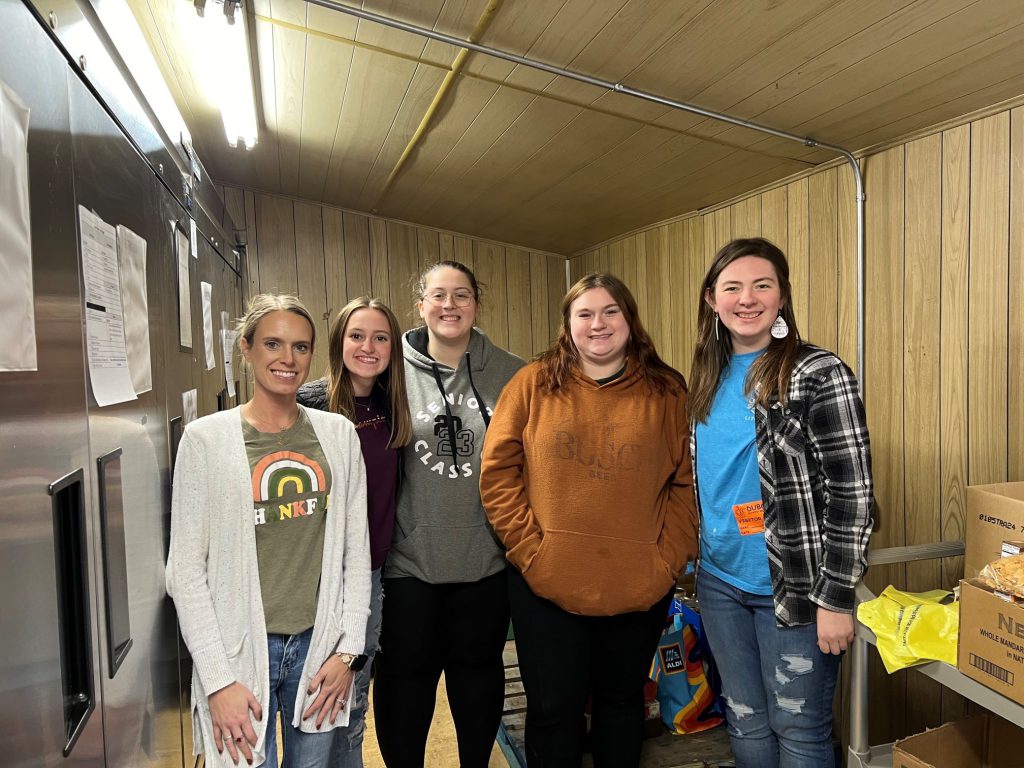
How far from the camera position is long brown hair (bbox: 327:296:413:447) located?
1681 mm

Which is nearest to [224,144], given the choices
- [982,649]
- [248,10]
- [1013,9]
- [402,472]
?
[248,10]

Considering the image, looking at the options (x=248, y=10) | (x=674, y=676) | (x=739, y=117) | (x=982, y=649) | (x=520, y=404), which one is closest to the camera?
(x=982, y=649)

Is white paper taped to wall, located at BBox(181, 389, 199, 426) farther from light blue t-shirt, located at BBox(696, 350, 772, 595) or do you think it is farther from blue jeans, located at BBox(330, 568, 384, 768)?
light blue t-shirt, located at BBox(696, 350, 772, 595)

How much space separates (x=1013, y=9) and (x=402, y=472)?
1783mm

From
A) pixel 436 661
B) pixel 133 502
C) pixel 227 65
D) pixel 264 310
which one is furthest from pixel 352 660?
pixel 227 65

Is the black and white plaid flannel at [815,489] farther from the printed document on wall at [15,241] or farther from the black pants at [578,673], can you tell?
the printed document on wall at [15,241]

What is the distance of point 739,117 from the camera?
2.16 metres

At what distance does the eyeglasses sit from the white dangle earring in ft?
2.62

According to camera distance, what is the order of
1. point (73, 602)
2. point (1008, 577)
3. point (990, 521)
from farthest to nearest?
1. point (990, 521)
2. point (1008, 577)
3. point (73, 602)

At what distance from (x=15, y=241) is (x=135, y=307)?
539 millimetres

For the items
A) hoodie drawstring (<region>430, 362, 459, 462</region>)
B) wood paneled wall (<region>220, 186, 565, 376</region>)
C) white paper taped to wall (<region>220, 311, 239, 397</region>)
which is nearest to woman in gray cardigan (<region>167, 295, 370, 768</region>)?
hoodie drawstring (<region>430, 362, 459, 462</region>)

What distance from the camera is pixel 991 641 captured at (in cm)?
122

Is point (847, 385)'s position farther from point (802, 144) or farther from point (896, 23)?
point (802, 144)

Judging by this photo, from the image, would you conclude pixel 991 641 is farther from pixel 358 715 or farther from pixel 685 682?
pixel 358 715
